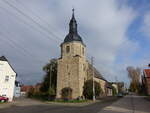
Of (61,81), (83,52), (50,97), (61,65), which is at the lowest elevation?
(50,97)

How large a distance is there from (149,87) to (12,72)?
3942 centimetres

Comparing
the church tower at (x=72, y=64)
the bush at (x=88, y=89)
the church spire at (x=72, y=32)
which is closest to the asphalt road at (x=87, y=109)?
the bush at (x=88, y=89)

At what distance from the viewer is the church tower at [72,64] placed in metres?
35.6

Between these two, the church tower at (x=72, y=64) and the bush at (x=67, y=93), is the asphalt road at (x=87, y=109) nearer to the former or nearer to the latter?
the bush at (x=67, y=93)

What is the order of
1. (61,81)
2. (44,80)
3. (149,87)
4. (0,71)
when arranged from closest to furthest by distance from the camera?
(0,71) → (61,81) → (44,80) → (149,87)

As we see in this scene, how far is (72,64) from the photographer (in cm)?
3712

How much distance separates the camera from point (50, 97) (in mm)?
37969

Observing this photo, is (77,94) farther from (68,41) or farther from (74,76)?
(68,41)

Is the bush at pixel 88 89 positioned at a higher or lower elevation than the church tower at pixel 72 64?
lower

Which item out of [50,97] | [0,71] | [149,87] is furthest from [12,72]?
[149,87]

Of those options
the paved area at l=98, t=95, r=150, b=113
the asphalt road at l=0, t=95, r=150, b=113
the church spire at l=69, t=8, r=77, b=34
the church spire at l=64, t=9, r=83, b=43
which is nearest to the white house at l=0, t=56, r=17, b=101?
the asphalt road at l=0, t=95, r=150, b=113

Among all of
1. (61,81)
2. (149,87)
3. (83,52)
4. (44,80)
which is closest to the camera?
(61,81)

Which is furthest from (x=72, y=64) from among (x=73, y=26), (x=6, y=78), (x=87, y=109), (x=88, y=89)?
(x=87, y=109)

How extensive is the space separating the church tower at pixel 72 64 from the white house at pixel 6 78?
1005 centimetres
